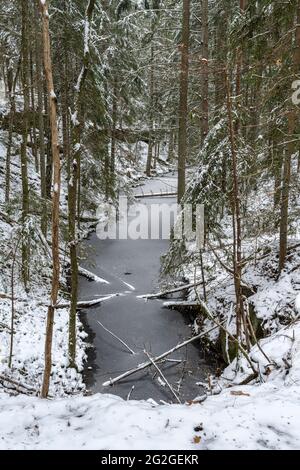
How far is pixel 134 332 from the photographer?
10.2m

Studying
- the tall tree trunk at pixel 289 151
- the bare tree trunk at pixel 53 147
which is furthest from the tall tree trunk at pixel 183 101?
the bare tree trunk at pixel 53 147

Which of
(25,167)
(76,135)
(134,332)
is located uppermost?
(76,135)

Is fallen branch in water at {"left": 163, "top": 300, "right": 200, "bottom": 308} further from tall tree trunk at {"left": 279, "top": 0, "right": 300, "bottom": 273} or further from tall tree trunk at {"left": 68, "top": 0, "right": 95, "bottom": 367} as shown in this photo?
tall tree trunk at {"left": 68, "top": 0, "right": 95, "bottom": 367}

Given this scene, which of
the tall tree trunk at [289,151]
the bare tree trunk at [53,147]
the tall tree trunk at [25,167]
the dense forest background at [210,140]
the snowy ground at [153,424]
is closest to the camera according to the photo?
the snowy ground at [153,424]

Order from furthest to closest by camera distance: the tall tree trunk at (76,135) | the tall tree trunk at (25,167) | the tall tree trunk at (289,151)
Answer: the tall tree trunk at (25,167), the tall tree trunk at (289,151), the tall tree trunk at (76,135)

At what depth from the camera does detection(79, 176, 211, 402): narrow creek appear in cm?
807

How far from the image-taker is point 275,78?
25.9 ft

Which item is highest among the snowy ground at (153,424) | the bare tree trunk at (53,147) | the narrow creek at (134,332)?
the bare tree trunk at (53,147)

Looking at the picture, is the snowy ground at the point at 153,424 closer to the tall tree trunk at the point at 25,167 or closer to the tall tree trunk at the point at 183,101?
the tall tree trunk at the point at 25,167

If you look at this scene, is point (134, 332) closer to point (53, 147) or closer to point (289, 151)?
point (289, 151)

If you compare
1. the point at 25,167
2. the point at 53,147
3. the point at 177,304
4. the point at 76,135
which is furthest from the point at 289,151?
the point at 25,167

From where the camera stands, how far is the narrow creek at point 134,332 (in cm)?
807

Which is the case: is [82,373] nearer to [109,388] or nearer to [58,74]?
[109,388]

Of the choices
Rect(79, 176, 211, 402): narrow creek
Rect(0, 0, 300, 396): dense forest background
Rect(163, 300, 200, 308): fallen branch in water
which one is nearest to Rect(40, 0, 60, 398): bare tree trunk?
Rect(0, 0, 300, 396): dense forest background
